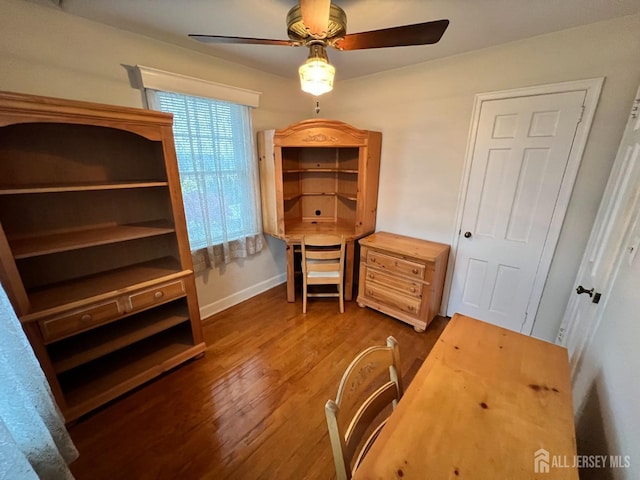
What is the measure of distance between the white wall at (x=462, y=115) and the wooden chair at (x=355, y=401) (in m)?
1.85

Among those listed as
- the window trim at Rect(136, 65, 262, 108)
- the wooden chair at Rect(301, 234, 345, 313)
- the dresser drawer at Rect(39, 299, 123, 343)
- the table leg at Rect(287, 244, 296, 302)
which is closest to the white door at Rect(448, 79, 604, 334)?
the wooden chair at Rect(301, 234, 345, 313)

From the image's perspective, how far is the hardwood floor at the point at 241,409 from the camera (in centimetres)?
137

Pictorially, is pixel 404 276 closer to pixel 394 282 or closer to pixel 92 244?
pixel 394 282

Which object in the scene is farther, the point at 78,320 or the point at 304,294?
the point at 304,294

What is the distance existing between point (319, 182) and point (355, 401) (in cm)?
271

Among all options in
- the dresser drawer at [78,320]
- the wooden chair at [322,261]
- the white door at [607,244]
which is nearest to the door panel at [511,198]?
the white door at [607,244]

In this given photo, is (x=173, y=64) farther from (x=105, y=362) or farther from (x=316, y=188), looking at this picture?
(x=105, y=362)

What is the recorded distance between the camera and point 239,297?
293 centimetres

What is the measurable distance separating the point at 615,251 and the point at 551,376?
2.70 ft

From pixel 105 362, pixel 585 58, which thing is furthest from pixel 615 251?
pixel 105 362

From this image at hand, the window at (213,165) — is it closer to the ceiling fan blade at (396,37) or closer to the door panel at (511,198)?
the ceiling fan blade at (396,37)

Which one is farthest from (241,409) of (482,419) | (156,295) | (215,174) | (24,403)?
(215,174)

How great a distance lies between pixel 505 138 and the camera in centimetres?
207

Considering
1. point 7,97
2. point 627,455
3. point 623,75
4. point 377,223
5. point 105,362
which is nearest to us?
point 627,455
